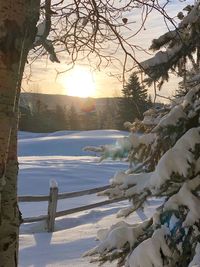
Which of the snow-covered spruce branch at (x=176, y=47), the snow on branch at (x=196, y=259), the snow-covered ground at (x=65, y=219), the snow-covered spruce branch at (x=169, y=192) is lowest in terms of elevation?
the snow-covered ground at (x=65, y=219)

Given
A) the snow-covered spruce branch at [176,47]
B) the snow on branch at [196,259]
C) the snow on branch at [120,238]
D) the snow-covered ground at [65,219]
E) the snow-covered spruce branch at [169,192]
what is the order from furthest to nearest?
the snow-covered ground at [65,219] → the snow-covered spruce branch at [176,47] → the snow on branch at [120,238] → the snow on branch at [196,259] → the snow-covered spruce branch at [169,192]

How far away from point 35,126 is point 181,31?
62185 mm

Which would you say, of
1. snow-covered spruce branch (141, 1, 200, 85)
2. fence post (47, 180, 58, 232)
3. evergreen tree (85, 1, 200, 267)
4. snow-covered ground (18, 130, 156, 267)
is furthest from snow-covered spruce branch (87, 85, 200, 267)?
fence post (47, 180, 58, 232)

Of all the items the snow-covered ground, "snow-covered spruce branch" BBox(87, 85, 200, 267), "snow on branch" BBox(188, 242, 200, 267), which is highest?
"snow-covered spruce branch" BBox(87, 85, 200, 267)

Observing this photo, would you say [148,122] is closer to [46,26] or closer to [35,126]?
[46,26]

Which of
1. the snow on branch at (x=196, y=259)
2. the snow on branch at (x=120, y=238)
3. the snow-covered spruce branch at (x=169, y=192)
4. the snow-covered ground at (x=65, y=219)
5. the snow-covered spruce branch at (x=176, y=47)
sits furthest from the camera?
the snow-covered ground at (x=65, y=219)

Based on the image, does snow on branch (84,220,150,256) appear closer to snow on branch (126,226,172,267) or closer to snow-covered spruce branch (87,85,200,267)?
snow-covered spruce branch (87,85,200,267)

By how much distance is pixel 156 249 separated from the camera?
121 inches

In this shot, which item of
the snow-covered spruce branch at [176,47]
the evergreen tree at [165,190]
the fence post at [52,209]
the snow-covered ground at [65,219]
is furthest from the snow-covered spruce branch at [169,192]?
the fence post at [52,209]

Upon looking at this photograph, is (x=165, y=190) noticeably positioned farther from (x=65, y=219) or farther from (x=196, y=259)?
(x=65, y=219)

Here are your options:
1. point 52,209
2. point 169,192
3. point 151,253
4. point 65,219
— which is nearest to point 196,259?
point 151,253

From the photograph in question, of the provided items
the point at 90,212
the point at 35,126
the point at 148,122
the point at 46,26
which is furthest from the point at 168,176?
the point at 35,126

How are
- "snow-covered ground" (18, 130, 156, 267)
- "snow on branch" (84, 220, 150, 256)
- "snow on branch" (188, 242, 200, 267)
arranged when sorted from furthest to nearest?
"snow-covered ground" (18, 130, 156, 267)
"snow on branch" (84, 220, 150, 256)
"snow on branch" (188, 242, 200, 267)

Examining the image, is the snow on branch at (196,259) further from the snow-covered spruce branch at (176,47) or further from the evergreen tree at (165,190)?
the snow-covered spruce branch at (176,47)
